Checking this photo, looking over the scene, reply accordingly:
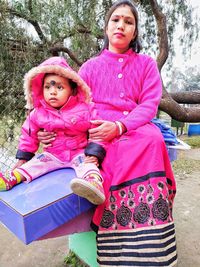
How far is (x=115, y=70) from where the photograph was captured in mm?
1645

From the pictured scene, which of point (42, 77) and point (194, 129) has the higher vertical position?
Result: point (42, 77)

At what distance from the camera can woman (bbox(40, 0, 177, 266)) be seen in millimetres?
1243

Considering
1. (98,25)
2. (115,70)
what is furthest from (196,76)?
(115,70)

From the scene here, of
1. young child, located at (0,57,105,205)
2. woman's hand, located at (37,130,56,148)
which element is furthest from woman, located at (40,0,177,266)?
woman's hand, located at (37,130,56,148)

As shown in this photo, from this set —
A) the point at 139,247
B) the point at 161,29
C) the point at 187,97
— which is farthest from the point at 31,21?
the point at 139,247

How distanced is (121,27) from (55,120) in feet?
1.99

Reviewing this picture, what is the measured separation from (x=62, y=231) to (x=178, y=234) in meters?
1.56

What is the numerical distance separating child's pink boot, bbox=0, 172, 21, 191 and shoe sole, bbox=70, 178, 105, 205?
0.41 meters

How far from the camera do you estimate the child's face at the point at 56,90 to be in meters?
1.48

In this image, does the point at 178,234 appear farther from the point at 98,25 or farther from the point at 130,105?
the point at 98,25

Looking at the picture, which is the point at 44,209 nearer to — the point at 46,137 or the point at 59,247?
the point at 46,137

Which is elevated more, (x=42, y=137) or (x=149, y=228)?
(x=42, y=137)

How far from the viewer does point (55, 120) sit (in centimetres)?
149

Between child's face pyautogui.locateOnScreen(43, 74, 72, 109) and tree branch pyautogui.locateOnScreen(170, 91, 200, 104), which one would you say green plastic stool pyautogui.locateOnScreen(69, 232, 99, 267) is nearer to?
child's face pyautogui.locateOnScreen(43, 74, 72, 109)
